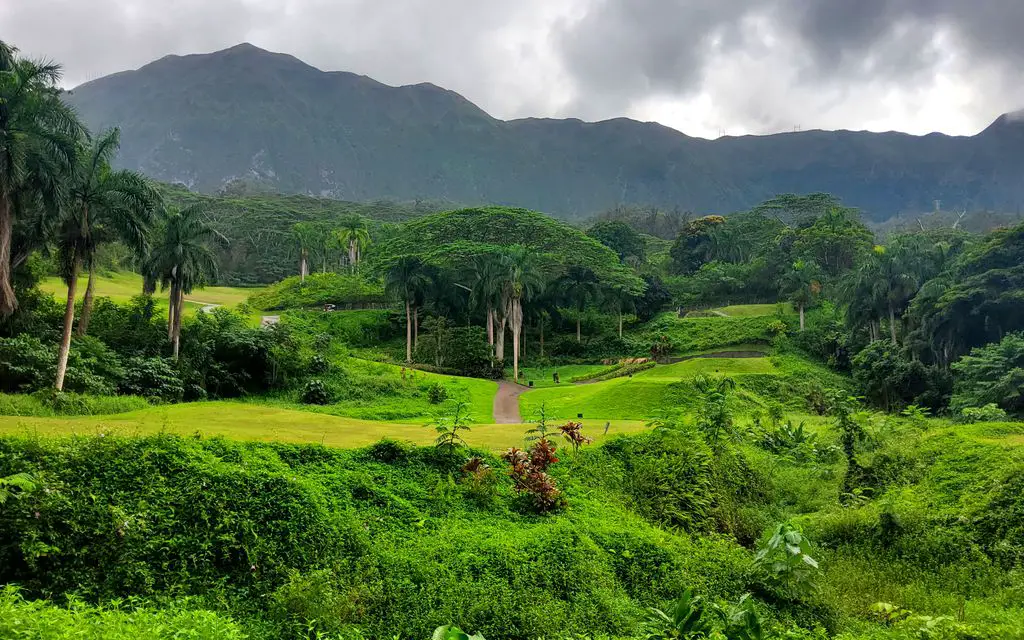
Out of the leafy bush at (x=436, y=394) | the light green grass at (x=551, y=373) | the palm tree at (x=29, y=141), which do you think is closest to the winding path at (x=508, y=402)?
the light green grass at (x=551, y=373)

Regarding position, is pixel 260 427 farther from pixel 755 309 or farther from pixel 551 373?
pixel 755 309

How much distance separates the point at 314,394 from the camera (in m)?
24.1

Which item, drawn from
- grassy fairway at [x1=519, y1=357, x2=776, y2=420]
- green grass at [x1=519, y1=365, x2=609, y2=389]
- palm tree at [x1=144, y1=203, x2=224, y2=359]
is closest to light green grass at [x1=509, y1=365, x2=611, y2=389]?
green grass at [x1=519, y1=365, x2=609, y2=389]

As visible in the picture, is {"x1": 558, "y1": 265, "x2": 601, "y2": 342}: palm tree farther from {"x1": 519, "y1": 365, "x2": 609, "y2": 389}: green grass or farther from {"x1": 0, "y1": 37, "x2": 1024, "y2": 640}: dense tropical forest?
{"x1": 0, "y1": 37, "x2": 1024, "y2": 640}: dense tropical forest

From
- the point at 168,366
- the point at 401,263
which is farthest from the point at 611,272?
the point at 168,366

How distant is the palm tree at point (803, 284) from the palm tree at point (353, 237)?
147 ft

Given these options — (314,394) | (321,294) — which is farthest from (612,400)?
(321,294)

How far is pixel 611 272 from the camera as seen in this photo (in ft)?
160

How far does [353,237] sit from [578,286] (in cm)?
3045

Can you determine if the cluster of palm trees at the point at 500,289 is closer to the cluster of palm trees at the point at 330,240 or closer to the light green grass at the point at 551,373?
the light green grass at the point at 551,373

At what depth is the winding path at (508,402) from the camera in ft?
81.6

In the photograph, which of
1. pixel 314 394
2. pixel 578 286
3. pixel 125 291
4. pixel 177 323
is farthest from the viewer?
pixel 578 286

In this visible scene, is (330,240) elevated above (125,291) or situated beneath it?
elevated above

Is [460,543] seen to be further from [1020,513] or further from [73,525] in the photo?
[1020,513]
